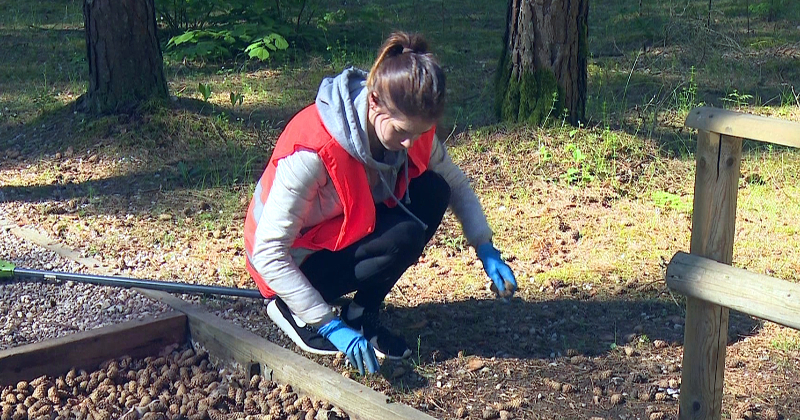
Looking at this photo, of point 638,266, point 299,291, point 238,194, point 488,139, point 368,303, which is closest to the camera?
point 299,291

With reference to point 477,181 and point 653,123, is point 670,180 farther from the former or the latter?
point 477,181

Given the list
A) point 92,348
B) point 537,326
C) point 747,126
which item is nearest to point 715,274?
point 747,126

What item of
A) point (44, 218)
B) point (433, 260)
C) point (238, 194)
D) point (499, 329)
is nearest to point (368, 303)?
point (499, 329)

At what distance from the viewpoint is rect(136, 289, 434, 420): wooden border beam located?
2729 millimetres

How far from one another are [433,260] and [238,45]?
4.89 meters

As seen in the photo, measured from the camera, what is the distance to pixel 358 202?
9.02 ft

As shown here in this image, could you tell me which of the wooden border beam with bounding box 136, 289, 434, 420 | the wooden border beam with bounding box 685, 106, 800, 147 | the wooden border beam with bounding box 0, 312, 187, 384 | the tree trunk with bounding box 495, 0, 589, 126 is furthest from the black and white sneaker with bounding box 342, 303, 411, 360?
the tree trunk with bounding box 495, 0, 589, 126

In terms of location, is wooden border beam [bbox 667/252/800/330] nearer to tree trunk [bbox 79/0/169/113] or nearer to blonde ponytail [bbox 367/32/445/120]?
blonde ponytail [bbox 367/32/445/120]

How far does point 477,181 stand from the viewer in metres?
5.17

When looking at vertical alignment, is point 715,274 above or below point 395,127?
below

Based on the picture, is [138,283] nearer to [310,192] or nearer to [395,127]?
[310,192]

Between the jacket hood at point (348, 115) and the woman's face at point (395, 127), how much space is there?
0.16 feet

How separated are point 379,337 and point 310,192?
0.73 meters

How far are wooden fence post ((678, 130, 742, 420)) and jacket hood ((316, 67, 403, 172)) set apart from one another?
0.97 meters
